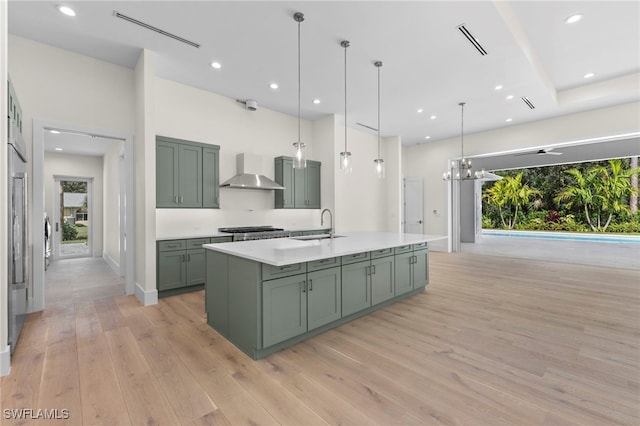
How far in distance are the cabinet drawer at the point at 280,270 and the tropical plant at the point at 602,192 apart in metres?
13.5

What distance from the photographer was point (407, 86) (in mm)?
4934

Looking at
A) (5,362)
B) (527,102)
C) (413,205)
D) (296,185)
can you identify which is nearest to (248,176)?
(296,185)

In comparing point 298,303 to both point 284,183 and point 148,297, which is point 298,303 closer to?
point 148,297

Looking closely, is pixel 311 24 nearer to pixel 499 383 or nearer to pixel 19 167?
pixel 19 167

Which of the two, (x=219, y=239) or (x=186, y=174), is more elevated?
(x=186, y=174)

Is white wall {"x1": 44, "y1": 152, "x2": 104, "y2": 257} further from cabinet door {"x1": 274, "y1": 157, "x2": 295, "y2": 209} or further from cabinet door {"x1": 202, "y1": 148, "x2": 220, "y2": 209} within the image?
cabinet door {"x1": 274, "y1": 157, "x2": 295, "y2": 209}

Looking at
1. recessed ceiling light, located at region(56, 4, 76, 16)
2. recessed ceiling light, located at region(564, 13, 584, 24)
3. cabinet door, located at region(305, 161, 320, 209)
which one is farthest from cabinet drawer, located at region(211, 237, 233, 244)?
recessed ceiling light, located at region(564, 13, 584, 24)

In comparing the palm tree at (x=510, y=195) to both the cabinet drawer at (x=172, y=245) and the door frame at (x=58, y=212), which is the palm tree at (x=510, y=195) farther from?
the door frame at (x=58, y=212)

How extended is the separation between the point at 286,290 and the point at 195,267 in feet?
8.11

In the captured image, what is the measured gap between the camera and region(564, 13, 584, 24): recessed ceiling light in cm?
337

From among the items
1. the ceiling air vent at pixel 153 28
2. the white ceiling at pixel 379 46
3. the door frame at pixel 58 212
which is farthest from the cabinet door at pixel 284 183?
the door frame at pixel 58 212

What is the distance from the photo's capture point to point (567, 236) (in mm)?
12031

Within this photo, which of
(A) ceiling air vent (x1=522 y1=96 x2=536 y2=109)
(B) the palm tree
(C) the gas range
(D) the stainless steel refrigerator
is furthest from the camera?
(B) the palm tree

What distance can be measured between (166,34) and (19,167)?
6.88 feet
